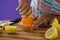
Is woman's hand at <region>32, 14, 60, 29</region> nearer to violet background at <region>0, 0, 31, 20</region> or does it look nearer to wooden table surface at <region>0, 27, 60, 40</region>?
wooden table surface at <region>0, 27, 60, 40</region>

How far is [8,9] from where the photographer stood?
1758 mm

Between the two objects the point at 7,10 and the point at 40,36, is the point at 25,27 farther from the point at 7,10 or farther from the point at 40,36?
the point at 7,10

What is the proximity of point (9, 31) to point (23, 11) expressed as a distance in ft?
0.72

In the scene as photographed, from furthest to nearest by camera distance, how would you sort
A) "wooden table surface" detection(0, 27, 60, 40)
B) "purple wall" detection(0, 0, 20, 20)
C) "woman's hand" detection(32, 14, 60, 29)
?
"purple wall" detection(0, 0, 20, 20), "woman's hand" detection(32, 14, 60, 29), "wooden table surface" detection(0, 27, 60, 40)

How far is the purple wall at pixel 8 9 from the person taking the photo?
5.69ft

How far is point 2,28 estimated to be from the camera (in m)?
0.88

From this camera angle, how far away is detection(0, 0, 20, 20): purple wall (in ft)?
5.69

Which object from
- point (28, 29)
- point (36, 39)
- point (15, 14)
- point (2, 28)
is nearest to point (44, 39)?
point (36, 39)

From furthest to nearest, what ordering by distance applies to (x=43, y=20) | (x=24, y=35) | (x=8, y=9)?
(x=8, y=9) → (x=43, y=20) → (x=24, y=35)

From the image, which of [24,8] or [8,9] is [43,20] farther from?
[8,9]

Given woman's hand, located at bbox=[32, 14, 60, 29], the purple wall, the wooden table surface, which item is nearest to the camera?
the wooden table surface

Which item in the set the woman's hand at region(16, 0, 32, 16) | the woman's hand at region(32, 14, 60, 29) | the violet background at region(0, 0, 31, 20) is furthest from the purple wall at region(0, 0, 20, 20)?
the woman's hand at region(32, 14, 60, 29)

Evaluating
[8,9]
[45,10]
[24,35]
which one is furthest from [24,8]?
[8,9]

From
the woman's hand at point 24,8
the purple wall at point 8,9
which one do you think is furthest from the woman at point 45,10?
the purple wall at point 8,9
